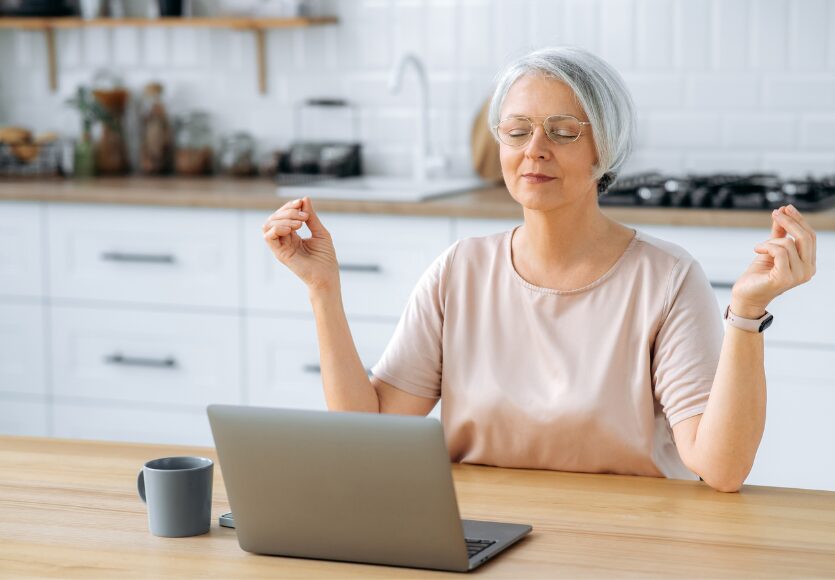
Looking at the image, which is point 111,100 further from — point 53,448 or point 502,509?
point 502,509

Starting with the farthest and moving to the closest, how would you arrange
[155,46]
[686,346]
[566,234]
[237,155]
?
[155,46]
[237,155]
[566,234]
[686,346]

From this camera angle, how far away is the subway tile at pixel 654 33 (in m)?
3.78

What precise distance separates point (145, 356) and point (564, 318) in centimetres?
204

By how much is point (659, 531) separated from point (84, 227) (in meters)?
2.63

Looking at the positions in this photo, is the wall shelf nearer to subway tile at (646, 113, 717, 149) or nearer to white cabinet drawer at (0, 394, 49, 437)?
subway tile at (646, 113, 717, 149)

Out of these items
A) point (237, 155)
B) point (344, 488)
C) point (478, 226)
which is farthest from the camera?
point (237, 155)

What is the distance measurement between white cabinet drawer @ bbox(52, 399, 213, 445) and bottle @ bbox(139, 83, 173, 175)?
0.90 m

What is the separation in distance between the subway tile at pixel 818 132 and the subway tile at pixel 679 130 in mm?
254

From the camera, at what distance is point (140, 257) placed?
367 centimetres

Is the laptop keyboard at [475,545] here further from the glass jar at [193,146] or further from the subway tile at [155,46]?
the subway tile at [155,46]

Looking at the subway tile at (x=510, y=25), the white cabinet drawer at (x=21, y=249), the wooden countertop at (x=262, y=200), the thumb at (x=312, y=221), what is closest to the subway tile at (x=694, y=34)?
the subway tile at (x=510, y=25)

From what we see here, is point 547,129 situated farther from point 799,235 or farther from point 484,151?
point 484,151

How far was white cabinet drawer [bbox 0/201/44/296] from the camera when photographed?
378cm

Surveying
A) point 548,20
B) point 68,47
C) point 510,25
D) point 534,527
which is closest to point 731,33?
point 548,20
